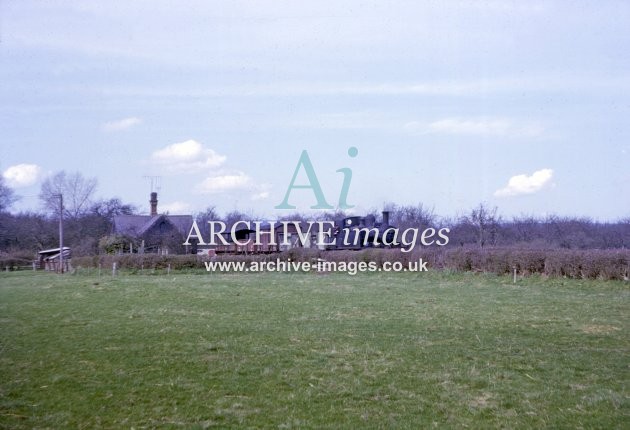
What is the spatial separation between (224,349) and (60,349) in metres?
2.75

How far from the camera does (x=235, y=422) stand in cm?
647

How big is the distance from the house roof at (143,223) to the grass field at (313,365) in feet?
147

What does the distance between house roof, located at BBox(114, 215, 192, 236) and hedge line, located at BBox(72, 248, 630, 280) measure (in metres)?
15.0

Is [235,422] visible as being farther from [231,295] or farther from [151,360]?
[231,295]

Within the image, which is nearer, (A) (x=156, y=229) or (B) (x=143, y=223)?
(A) (x=156, y=229)

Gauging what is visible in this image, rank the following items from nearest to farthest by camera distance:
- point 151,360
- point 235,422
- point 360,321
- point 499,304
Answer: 1. point 235,422
2. point 151,360
3. point 360,321
4. point 499,304

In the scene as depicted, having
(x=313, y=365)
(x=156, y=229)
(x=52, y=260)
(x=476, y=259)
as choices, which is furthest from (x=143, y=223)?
(x=313, y=365)

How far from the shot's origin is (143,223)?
63750 mm

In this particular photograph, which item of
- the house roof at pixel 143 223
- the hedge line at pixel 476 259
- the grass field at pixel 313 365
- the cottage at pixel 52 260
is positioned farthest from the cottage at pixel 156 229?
the grass field at pixel 313 365

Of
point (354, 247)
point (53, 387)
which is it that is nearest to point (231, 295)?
point (53, 387)

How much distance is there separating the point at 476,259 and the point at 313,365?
25.0 metres

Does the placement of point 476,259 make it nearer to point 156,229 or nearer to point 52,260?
point 52,260

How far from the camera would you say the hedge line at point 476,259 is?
86.1 ft

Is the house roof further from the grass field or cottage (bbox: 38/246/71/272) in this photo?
the grass field
